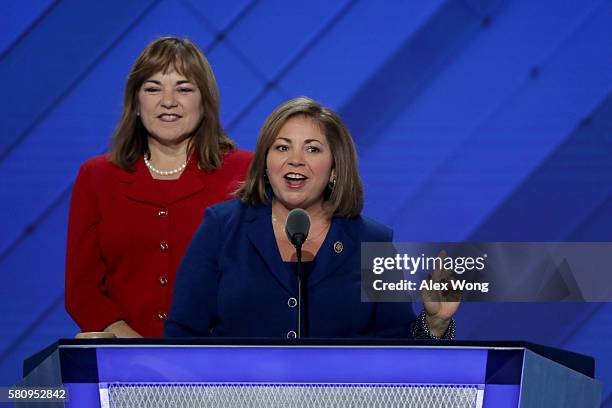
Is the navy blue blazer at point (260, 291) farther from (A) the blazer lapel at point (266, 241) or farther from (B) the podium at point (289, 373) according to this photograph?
(B) the podium at point (289, 373)

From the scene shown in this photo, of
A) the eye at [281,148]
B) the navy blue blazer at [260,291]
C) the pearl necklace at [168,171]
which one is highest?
the pearl necklace at [168,171]

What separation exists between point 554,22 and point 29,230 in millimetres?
2035

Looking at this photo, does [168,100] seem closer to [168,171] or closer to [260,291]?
[168,171]

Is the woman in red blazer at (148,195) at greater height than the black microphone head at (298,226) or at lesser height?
greater

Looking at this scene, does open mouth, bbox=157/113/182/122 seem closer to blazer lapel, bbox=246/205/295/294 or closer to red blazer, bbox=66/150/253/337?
red blazer, bbox=66/150/253/337

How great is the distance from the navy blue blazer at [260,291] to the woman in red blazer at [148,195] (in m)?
0.37

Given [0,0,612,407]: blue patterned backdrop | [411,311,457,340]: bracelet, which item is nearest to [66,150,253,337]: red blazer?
[411,311,457,340]: bracelet

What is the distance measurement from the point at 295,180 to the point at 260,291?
0.91 ft

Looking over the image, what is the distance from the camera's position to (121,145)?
2.71 metres

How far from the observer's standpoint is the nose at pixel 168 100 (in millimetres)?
2623

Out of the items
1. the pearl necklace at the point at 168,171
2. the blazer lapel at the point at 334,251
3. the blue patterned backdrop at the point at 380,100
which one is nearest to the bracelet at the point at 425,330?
the blazer lapel at the point at 334,251

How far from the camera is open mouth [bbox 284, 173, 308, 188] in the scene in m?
2.26

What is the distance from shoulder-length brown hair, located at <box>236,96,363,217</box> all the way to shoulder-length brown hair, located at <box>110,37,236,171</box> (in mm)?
372

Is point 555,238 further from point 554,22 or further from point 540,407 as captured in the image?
point 540,407
